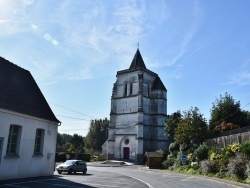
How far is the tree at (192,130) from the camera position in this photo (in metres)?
32.8

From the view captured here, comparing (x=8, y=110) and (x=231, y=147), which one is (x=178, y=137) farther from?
(x=8, y=110)

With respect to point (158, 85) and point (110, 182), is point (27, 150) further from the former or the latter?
point (158, 85)

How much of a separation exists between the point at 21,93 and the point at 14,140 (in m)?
3.81

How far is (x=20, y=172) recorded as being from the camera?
55.2ft

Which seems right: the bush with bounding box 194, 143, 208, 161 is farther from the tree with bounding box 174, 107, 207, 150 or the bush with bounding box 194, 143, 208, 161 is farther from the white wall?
the white wall

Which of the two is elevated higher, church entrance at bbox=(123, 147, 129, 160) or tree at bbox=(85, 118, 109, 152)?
tree at bbox=(85, 118, 109, 152)

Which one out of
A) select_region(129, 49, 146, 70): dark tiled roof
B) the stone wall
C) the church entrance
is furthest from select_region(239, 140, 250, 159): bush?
select_region(129, 49, 146, 70): dark tiled roof

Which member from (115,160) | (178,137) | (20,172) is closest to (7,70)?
(20,172)

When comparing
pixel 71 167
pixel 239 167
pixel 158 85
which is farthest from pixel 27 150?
pixel 158 85

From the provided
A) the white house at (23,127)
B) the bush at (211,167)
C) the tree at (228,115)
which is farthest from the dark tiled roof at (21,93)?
the tree at (228,115)

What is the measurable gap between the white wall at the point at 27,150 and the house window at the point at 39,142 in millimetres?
281

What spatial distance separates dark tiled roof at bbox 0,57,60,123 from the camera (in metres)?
16.8

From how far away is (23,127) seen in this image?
1716cm

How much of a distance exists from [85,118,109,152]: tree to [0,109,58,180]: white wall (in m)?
72.2
